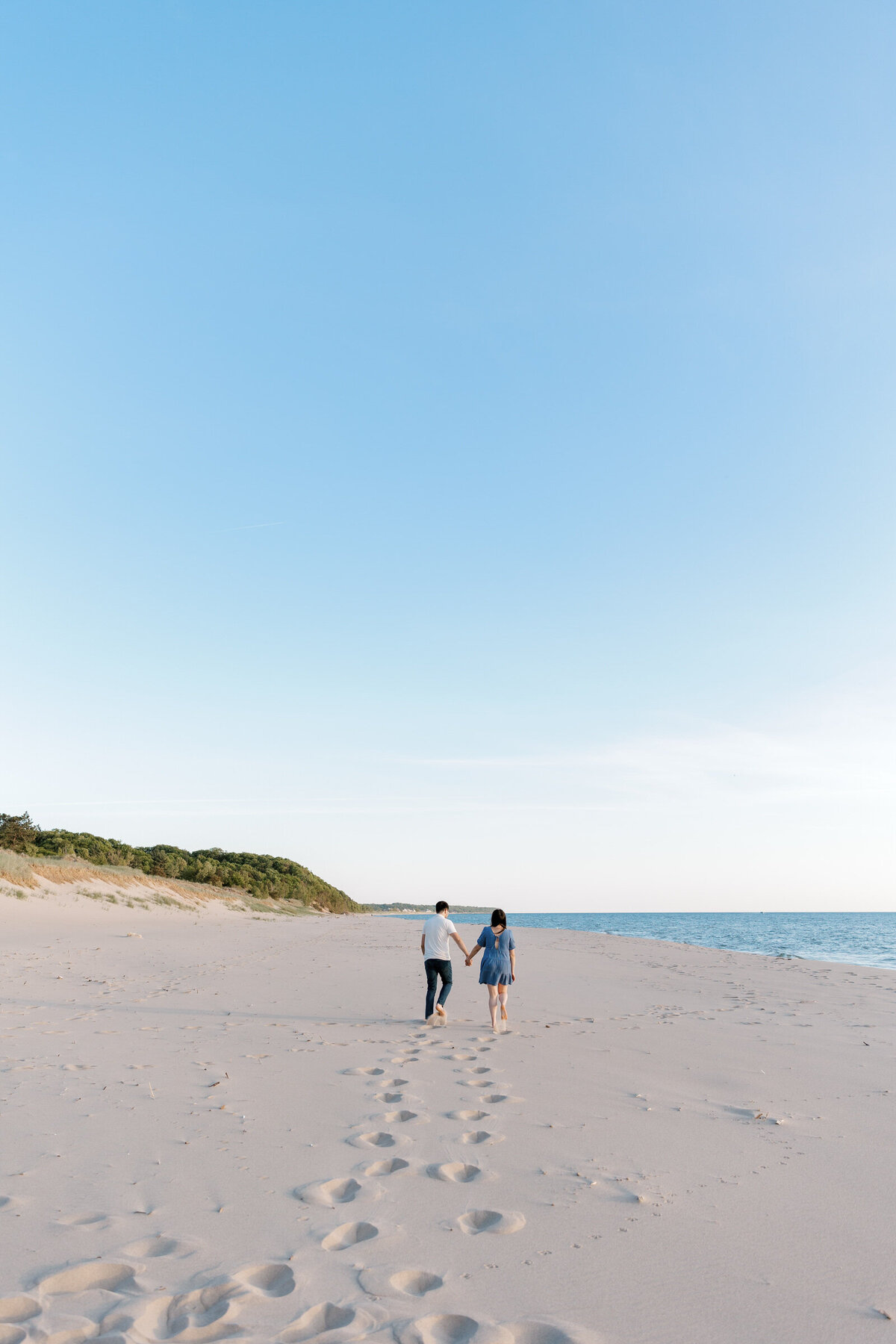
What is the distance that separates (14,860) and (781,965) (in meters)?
26.0

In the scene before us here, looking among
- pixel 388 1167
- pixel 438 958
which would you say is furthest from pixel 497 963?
pixel 388 1167

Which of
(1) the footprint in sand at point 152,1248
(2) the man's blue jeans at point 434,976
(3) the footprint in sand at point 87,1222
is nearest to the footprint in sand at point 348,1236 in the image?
(1) the footprint in sand at point 152,1248

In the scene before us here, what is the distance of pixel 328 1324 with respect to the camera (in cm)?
330

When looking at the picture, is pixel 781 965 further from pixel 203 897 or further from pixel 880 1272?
pixel 203 897

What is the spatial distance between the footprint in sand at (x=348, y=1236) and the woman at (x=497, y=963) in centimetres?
630

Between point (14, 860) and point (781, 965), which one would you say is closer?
point (781, 965)

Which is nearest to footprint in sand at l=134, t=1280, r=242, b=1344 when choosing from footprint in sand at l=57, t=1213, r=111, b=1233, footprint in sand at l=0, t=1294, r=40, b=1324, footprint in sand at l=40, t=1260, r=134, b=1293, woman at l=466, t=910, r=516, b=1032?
footprint in sand at l=40, t=1260, r=134, b=1293

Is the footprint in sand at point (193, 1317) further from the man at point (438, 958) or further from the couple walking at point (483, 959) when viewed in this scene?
the man at point (438, 958)

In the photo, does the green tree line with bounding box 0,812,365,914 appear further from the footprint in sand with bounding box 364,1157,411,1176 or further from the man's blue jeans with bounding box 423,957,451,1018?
the footprint in sand with bounding box 364,1157,411,1176

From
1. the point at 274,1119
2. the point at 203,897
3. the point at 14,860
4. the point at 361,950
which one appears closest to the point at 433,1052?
the point at 274,1119

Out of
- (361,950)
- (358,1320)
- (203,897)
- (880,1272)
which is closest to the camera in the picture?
(358,1320)

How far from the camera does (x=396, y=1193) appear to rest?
470cm

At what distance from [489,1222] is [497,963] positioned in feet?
20.9

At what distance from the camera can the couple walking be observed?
34.8 ft
